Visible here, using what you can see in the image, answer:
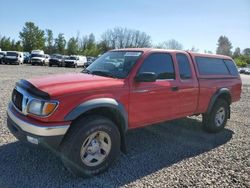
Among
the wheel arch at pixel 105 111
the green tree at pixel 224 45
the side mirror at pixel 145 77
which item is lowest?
the wheel arch at pixel 105 111

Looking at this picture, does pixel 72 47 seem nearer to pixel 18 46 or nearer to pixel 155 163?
pixel 18 46

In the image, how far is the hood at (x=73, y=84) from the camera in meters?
3.80

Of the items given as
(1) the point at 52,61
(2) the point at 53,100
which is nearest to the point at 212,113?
(2) the point at 53,100

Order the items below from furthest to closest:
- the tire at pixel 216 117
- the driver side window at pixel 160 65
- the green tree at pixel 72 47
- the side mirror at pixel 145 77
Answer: the green tree at pixel 72 47
the tire at pixel 216 117
the driver side window at pixel 160 65
the side mirror at pixel 145 77

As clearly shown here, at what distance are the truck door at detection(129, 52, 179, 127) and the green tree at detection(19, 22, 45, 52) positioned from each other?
227 feet

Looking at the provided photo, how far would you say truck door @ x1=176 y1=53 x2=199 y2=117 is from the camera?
544 centimetres

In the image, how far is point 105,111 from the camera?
427 centimetres

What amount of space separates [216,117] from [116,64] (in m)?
3.10

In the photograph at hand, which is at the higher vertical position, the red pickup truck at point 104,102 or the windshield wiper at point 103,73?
the windshield wiper at point 103,73

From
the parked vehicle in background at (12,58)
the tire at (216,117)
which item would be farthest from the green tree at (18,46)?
the tire at (216,117)

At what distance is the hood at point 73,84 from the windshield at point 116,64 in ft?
0.88

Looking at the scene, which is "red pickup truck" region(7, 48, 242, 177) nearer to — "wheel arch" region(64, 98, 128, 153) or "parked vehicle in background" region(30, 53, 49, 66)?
"wheel arch" region(64, 98, 128, 153)

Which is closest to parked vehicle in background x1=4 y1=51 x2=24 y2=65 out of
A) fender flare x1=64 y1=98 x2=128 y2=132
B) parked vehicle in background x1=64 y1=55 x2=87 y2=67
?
parked vehicle in background x1=64 y1=55 x2=87 y2=67

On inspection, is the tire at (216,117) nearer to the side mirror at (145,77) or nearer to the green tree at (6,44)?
the side mirror at (145,77)
